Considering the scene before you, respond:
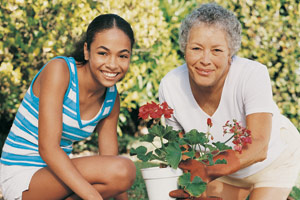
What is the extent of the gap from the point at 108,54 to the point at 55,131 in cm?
54

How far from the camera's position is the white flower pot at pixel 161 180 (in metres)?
2.13

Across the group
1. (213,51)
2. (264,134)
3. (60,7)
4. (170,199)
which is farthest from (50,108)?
(60,7)

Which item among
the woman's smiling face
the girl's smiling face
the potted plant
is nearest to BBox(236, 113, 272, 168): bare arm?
the potted plant

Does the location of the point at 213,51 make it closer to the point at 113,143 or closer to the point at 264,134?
the point at 264,134

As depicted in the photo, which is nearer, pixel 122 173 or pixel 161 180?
pixel 161 180

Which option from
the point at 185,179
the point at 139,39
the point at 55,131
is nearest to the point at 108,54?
the point at 55,131

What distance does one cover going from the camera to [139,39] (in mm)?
4648

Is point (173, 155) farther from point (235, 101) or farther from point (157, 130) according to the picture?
point (235, 101)

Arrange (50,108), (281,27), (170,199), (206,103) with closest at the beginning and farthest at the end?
(170,199) < (50,108) < (206,103) < (281,27)

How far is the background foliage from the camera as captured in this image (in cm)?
409

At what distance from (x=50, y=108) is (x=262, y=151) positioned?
1227 mm

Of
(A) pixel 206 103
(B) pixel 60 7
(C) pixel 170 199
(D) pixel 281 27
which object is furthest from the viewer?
(D) pixel 281 27

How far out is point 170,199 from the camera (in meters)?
2.18

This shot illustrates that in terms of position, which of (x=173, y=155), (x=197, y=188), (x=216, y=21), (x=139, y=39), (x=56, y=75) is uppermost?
(x=139, y=39)
